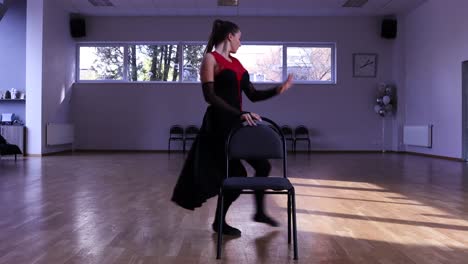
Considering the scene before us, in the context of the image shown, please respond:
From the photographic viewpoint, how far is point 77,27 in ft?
38.4

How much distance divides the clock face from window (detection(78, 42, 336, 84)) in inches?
22.3

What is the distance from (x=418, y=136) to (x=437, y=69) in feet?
5.43

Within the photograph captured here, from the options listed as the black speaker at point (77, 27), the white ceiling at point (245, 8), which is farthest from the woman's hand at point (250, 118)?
the black speaker at point (77, 27)

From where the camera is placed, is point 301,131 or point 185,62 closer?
point 301,131

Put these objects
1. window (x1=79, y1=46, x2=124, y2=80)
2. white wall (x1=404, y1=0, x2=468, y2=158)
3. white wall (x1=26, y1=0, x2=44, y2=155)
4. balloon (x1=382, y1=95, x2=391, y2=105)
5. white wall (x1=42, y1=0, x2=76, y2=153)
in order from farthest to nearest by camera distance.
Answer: window (x1=79, y1=46, x2=124, y2=80), balloon (x1=382, y1=95, x2=391, y2=105), white wall (x1=42, y1=0, x2=76, y2=153), white wall (x1=26, y1=0, x2=44, y2=155), white wall (x1=404, y1=0, x2=468, y2=158)

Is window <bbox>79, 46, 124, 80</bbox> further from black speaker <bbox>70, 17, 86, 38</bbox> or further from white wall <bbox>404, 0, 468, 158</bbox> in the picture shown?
white wall <bbox>404, 0, 468, 158</bbox>

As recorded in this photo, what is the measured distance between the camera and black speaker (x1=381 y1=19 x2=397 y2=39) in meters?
11.6

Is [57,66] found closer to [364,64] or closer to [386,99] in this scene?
[364,64]

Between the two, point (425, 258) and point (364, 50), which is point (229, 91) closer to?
point (425, 258)

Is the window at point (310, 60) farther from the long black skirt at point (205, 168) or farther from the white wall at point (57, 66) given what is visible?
the long black skirt at point (205, 168)

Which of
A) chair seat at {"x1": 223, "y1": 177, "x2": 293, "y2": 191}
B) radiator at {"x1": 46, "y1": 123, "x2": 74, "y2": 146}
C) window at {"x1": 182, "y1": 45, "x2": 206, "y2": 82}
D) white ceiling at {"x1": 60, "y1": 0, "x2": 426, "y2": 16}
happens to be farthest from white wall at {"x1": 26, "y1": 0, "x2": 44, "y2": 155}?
chair seat at {"x1": 223, "y1": 177, "x2": 293, "y2": 191}

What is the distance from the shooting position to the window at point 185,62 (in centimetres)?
1211

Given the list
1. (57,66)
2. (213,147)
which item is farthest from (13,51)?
(213,147)

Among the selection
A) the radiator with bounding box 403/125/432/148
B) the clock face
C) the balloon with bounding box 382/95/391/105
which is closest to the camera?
the radiator with bounding box 403/125/432/148
